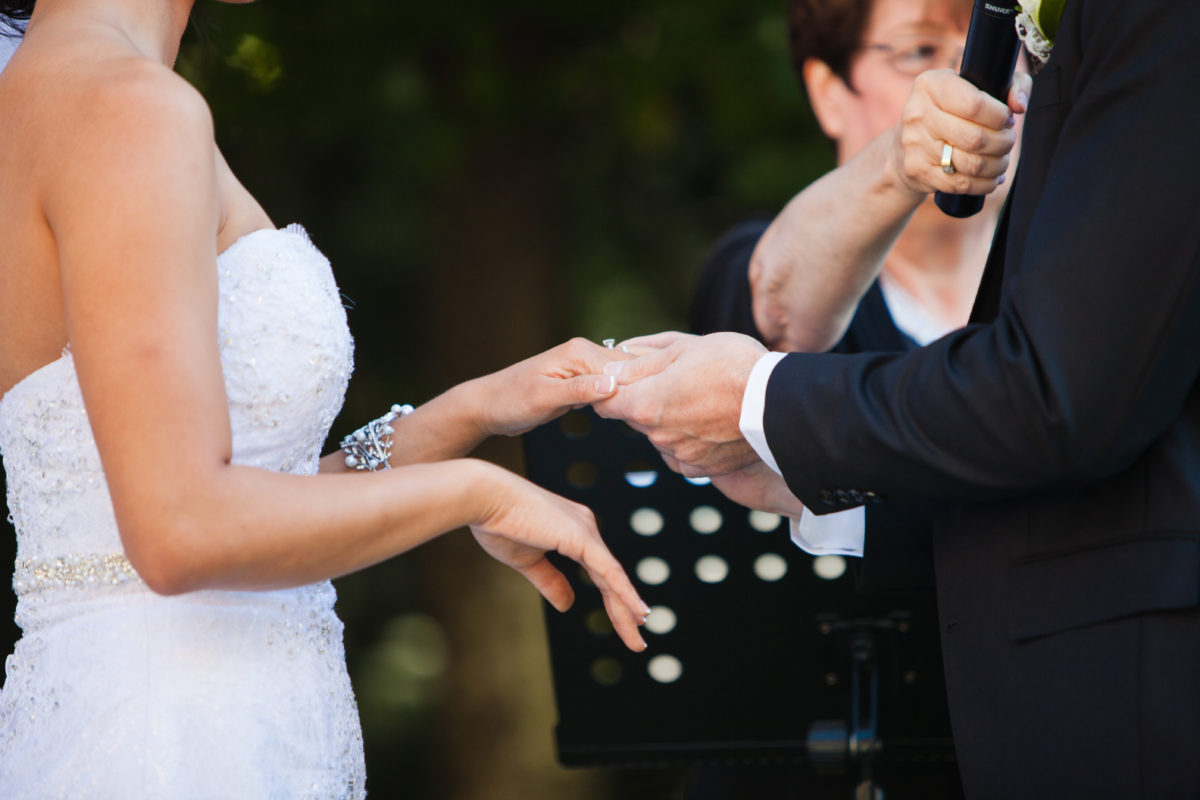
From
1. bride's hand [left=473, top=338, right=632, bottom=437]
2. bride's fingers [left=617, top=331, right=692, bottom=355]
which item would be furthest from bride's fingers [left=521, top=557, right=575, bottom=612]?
bride's fingers [left=617, top=331, right=692, bottom=355]

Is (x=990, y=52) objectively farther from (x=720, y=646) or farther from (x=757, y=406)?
(x=720, y=646)

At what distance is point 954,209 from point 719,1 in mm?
1885

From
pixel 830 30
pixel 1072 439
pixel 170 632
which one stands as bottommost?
pixel 170 632

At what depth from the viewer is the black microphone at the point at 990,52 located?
1.65 metres

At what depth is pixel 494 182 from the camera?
3.74 m

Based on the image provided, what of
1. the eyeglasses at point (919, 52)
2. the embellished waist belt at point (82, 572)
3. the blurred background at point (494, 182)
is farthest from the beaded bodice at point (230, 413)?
the blurred background at point (494, 182)

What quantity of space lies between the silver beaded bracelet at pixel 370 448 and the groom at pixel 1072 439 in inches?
25.8

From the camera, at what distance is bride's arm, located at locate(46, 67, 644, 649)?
1216 millimetres

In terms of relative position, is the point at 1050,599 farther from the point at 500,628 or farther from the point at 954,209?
the point at 500,628

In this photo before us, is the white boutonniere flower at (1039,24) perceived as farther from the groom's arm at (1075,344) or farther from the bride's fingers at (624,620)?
the bride's fingers at (624,620)

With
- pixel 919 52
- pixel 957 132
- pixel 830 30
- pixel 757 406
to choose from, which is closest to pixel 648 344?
pixel 757 406

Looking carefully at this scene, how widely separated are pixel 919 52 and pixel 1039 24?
51.3 inches

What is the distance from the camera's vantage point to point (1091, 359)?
137 cm

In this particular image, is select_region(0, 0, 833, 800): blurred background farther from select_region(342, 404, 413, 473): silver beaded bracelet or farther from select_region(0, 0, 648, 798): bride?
select_region(0, 0, 648, 798): bride
